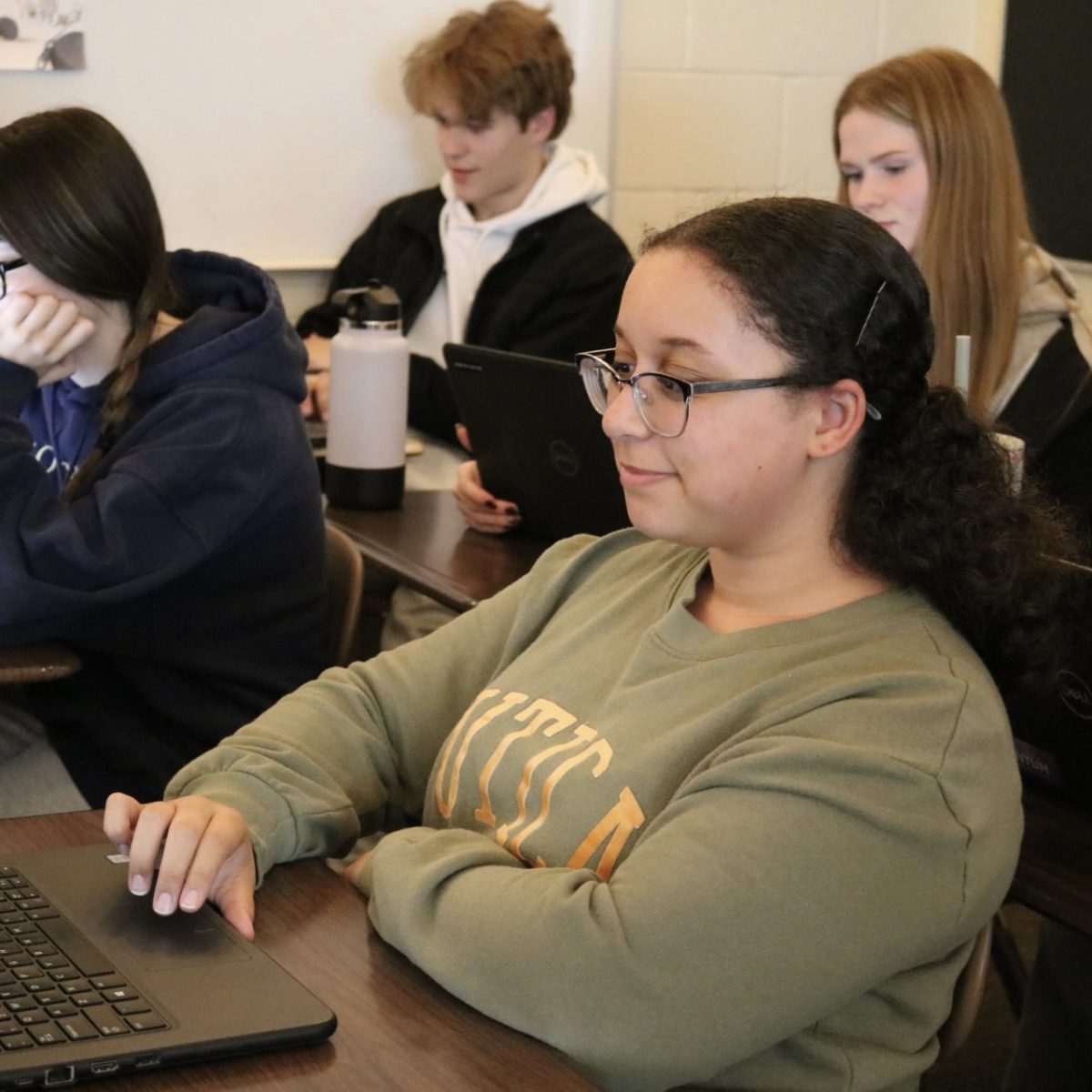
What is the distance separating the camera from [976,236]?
214 centimetres

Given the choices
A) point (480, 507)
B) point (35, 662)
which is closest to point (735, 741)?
point (35, 662)

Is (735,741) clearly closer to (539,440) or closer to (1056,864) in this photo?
(1056,864)

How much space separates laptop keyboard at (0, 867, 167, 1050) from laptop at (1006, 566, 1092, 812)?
26.6 inches

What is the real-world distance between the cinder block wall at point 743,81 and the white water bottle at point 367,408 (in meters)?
1.35

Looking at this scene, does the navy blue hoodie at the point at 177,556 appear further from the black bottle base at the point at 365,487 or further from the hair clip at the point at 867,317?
the hair clip at the point at 867,317

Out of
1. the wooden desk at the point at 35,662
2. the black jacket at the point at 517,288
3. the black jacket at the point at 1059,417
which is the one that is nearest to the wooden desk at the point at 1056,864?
the black jacket at the point at 1059,417

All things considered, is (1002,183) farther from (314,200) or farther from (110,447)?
(314,200)

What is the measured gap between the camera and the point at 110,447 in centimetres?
189

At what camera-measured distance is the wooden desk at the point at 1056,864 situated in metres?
1.22

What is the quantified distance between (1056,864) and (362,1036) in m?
0.59

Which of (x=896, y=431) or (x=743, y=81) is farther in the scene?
(x=743, y=81)

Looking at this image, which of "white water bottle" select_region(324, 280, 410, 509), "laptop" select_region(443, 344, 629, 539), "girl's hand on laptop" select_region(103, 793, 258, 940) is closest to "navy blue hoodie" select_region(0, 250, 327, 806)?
"laptop" select_region(443, 344, 629, 539)

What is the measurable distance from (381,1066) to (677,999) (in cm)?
18

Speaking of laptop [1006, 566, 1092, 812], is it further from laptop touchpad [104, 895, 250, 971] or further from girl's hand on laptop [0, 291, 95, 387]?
girl's hand on laptop [0, 291, 95, 387]
